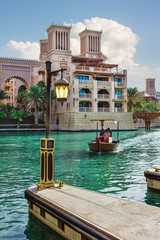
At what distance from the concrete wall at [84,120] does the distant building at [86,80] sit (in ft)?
3.74

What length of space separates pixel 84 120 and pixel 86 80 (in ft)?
26.5

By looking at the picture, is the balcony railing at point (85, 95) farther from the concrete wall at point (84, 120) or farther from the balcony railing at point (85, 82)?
the concrete wall at point (84, 120)

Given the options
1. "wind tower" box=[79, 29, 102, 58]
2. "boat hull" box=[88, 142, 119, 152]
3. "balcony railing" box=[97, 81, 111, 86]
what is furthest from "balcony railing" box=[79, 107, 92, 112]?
"boat hull" box=[88, 142, 119, 152]

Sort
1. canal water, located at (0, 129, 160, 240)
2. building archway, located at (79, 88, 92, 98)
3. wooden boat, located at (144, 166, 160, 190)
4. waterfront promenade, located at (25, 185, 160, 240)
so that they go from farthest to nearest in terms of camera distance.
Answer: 1. building archway, located at (79, 88, 92, 98)
2. wooden boat, located at (144, 166, 160, 190)
3. canal water, located at (0, 129, 160, 240)
4. waterfront promenade, located at (25, 185, 160, 240)

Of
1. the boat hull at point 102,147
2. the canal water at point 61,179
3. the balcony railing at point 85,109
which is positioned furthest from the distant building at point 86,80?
the canal water at point 61,179

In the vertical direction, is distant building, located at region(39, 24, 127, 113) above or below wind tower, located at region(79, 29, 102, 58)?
below

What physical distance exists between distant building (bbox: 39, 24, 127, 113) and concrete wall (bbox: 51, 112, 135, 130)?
114cm

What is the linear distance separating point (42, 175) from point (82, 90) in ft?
165

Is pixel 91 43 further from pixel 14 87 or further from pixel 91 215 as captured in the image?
pixel 91 215

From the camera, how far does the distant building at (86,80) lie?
55562 mm

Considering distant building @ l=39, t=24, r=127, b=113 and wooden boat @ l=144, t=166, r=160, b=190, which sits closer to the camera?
wooden boat @ l=144, t=166, r=160, b=190

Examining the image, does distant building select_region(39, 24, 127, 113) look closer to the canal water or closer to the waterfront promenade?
the canal water

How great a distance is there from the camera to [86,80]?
2200 inches

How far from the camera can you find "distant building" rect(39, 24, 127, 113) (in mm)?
55562
